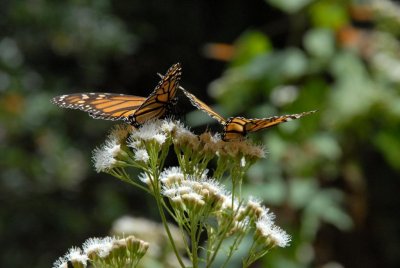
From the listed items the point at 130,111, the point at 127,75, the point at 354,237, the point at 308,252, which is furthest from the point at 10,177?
the point at 130,111

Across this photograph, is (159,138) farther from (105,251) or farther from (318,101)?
(318,101)

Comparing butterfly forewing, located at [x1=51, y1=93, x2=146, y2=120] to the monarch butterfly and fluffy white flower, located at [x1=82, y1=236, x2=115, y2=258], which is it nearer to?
the monarch butterfly

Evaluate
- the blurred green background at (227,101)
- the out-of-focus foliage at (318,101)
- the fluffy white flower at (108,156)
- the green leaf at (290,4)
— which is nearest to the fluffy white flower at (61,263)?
the fluffy white flower at (108,156)

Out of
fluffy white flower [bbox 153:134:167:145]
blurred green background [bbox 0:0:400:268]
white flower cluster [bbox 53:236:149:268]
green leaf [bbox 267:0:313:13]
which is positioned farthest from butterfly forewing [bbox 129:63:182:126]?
green leaf [bbox 267:0:313:13]

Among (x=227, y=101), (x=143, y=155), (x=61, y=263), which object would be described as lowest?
(x=227, y=101)

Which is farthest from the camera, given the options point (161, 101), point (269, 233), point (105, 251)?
point (161, 101)

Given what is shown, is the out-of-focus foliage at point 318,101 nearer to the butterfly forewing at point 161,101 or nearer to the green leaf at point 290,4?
the green leaf at point 290,4

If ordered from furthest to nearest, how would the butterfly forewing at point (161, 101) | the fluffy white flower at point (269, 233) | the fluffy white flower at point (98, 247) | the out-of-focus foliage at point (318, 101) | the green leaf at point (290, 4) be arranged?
the green leaf at point (290, 4) → the out-of-focus foliage at point (318, 101) → the butterfly forewing at point (161, 101) → the fluffy white flower at point (269, 233) → the fluffy white flower at point (98, 247)

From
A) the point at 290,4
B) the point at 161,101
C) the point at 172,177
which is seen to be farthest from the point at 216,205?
the point at 290,4

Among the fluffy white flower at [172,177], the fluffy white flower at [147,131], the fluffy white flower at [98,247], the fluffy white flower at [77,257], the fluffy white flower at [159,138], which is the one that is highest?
the fluffy white flower at [147,131]
